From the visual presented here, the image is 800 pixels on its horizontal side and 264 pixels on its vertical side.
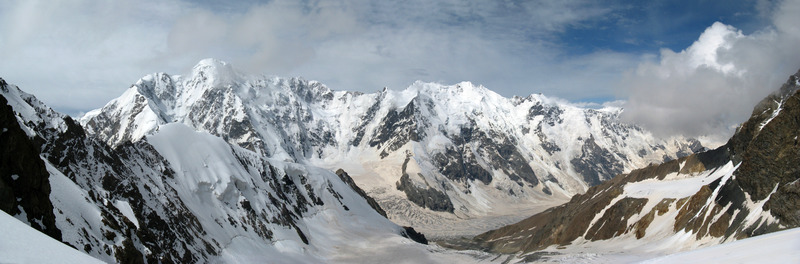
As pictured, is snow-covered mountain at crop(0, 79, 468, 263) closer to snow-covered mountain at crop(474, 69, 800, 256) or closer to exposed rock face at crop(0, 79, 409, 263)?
exposed rock face at crop(0, 79, 409, 263)

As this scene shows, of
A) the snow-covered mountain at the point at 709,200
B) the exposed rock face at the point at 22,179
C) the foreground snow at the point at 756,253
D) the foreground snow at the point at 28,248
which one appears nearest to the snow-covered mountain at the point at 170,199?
the exposed rock face at the point at 22,179

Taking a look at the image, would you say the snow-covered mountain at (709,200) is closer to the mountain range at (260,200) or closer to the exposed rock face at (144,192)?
the mountain range at (260,200)

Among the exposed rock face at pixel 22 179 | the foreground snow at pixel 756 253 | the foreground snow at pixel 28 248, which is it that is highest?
the exposed rock face at pixel 22 179

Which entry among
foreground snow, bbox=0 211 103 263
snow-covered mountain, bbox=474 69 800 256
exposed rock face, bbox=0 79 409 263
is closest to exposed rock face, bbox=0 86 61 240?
exposed rock face, bbox=0 79 409 263

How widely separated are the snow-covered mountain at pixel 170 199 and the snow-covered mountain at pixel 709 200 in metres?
32.5

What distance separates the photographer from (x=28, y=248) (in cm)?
1504

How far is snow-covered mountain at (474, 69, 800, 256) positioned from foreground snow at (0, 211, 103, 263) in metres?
58.4

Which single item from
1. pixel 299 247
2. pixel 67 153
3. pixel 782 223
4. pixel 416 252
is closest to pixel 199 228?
pixel 67 153

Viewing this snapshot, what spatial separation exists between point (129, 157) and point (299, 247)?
127 feet

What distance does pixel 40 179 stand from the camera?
30359 mm

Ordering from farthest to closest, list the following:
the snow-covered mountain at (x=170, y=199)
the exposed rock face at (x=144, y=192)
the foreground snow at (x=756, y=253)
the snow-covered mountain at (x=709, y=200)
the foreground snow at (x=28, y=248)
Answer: the snow-covered mountain at (x=709, y=200) < the snow-covered mountain at (x=170, y=199) < the exposed rock face at (x=144, y=192) < the foreground snow at (x=756, y=253) < the foreground snow at (x=28, y=248)

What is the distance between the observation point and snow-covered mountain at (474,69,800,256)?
5803 centimetres

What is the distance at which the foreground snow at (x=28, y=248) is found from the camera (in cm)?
1443

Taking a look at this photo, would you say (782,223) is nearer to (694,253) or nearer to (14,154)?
(694,253)
